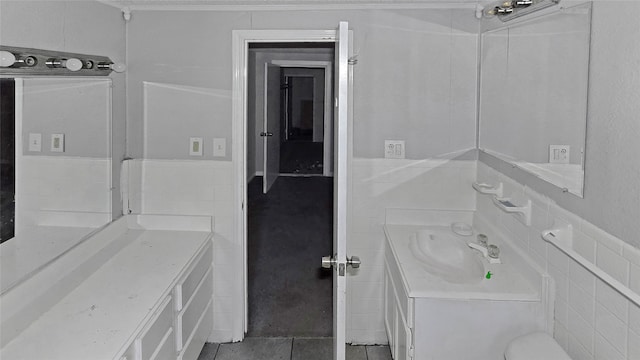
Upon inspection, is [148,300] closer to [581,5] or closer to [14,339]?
[14,339]

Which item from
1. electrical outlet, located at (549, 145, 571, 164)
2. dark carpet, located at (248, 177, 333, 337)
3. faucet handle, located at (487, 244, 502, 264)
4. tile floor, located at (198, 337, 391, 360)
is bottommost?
tile floor, located at (198, 337, 391, 360)

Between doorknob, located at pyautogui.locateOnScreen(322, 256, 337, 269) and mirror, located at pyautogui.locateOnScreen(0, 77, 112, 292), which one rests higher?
mirror, located at pyautogui.locateOnScreen(0, 77, 112, 292)

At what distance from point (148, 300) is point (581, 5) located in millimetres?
1979

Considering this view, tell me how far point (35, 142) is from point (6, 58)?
418mm

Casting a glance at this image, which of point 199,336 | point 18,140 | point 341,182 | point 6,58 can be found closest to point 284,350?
point 199,336

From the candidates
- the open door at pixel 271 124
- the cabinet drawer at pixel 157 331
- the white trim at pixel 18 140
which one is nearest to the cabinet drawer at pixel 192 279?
the cabinet drawer at pixel 157 331

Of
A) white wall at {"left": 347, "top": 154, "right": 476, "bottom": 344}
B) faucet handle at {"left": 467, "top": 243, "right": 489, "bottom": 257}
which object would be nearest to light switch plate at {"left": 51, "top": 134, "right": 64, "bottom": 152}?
white wall at {"left": 347, "top": 154, "right": 476, "bottom": 344}

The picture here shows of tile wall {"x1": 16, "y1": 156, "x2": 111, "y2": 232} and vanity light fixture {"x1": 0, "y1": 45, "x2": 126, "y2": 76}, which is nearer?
vanity light fixture {"x1": 0, "y1": 45, "x2": 126, "y2": 76}

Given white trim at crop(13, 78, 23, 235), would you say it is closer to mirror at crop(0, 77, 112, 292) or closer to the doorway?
mirror at crop(0, 77, 112, 292)

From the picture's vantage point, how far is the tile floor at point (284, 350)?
3.07 meters

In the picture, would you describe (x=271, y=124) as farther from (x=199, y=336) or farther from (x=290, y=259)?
(x=199, y=336)

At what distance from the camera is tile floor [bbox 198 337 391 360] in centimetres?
307

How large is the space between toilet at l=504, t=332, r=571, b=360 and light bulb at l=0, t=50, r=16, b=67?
199cm

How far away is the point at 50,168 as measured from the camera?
2.19 metres
